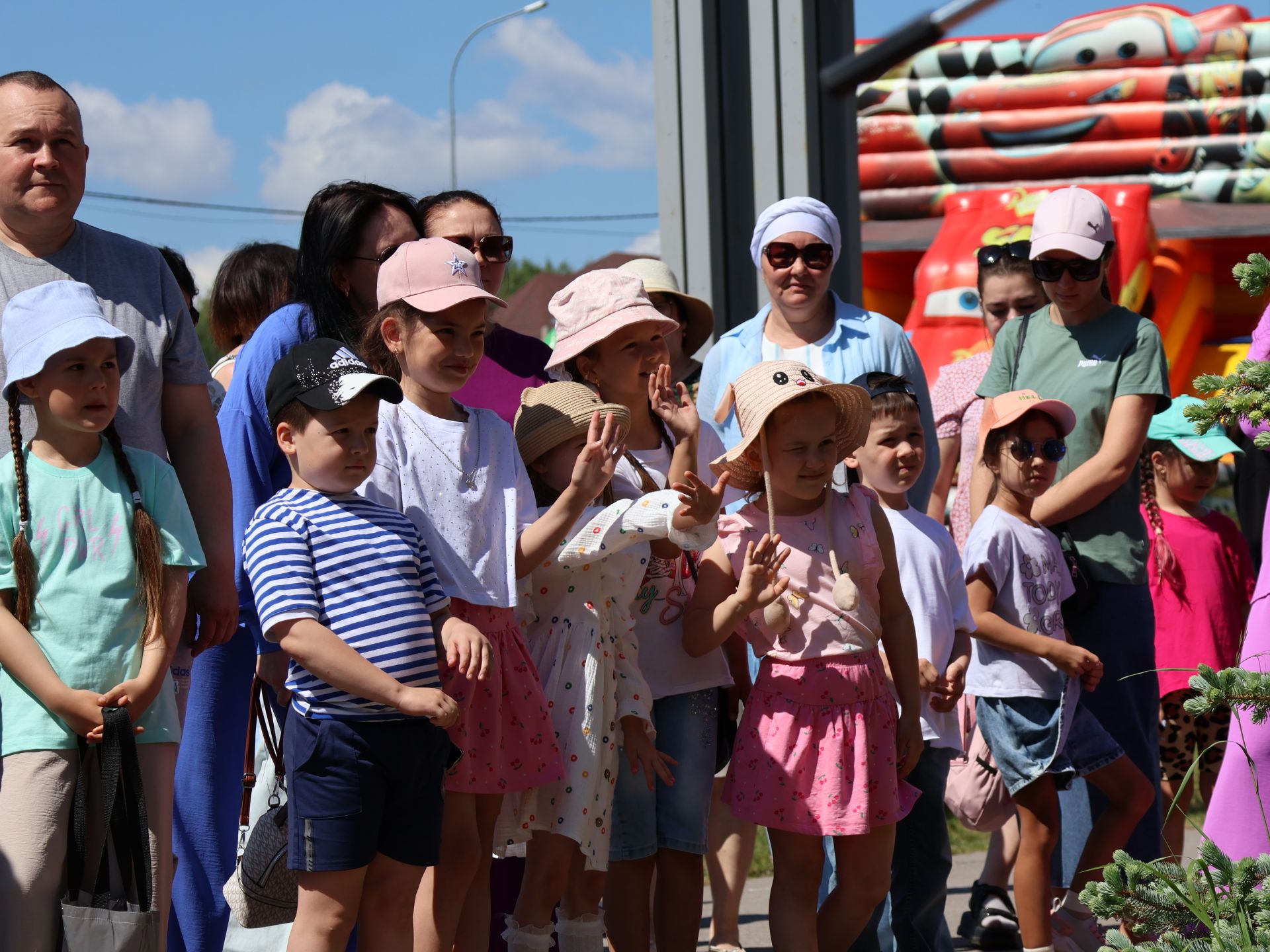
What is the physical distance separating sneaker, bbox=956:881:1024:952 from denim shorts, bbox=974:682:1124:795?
Result: 34.9 inches

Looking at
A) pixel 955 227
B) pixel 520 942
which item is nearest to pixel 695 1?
pixel 520 942

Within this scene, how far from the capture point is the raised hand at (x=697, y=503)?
10.8 feet

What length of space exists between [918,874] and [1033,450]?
1.20 meters

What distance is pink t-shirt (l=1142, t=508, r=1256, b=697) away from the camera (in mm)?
5711

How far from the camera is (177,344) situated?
3268 mm

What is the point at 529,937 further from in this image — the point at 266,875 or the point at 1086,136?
the point at 1086,136

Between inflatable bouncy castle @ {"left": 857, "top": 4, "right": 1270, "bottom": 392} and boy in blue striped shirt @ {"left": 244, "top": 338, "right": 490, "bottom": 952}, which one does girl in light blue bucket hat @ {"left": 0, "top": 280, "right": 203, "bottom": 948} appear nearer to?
boy in blue striped shirt @ {"left": 244, "top": 338, "right": 490, "bottom": 952}

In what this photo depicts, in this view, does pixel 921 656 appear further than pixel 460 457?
Yes

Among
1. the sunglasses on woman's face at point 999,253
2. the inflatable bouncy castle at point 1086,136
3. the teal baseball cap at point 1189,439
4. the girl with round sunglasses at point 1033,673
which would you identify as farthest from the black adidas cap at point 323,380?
the inflatable bouncy castle at point 1086,136

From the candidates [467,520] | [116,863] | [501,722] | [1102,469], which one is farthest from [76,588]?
[1102,469]

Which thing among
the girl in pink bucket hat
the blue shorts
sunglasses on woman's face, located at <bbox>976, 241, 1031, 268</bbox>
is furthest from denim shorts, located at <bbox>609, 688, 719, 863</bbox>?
sunglasses on woman's face, located at <bbox>976, 241, 1031, 268</bbox>

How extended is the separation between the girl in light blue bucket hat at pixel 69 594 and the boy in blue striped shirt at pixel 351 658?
22 centimetres

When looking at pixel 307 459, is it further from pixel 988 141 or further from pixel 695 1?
pixel 988 141

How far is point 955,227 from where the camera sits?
498 inches
